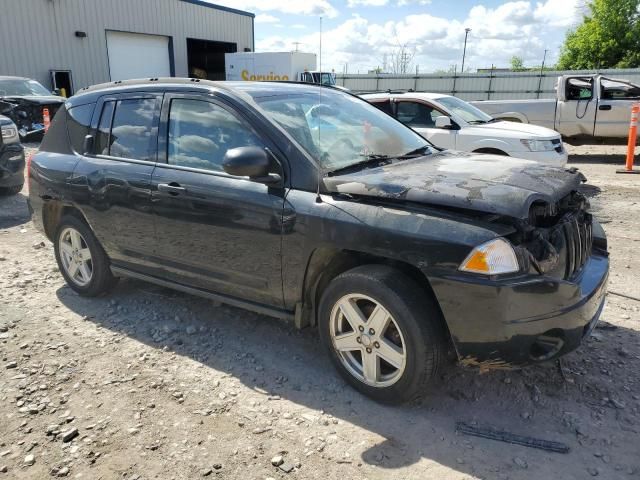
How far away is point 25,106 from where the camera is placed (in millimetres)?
13961

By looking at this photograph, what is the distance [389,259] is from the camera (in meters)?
2.96

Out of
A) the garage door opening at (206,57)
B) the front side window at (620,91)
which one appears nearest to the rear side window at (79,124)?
the front side window at (620,91)

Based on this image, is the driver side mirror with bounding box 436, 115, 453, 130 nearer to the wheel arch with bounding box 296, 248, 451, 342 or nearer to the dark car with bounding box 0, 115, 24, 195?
the wheel arch with bounding box 296, 248, 451, 342

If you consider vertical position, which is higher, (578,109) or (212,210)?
(578,109)

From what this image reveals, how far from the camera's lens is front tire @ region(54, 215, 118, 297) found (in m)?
4.45

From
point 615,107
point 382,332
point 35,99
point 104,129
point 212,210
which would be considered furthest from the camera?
point 35,99

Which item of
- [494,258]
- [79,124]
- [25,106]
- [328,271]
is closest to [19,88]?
[25,106]

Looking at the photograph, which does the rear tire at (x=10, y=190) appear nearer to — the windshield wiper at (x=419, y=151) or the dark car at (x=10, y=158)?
the dark car at (x=10, y=158)

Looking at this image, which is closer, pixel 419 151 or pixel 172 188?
pixel 172 188

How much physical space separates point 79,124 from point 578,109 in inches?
437

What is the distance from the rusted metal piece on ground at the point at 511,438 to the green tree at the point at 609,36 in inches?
1355

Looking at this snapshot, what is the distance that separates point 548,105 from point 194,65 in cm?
2387

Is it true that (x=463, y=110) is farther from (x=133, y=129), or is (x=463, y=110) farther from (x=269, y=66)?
(x=269, y=66)

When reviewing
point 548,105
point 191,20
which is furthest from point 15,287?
point 191,20
